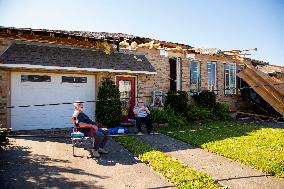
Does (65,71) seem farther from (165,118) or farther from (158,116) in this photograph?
(165,118)

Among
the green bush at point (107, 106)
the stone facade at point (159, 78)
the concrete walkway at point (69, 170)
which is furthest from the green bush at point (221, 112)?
the concrete walkway at point (69, 170)

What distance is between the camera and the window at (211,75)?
17.9m

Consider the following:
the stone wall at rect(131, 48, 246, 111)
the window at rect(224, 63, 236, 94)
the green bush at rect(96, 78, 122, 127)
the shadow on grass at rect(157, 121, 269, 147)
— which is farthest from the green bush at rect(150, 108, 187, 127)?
the window at rect(224, 63, 236, 94)

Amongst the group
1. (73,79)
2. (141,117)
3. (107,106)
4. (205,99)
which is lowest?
(141,117)

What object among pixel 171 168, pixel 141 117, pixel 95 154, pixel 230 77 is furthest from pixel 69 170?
pixel 230 77

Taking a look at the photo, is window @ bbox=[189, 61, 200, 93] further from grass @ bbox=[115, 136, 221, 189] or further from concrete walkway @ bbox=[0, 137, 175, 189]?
concrete walkway @ bbox=[0, 137, 175, 189]

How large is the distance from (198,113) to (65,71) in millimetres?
7251

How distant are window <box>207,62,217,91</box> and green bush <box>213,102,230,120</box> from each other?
1.49m

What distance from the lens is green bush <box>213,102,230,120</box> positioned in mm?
16391

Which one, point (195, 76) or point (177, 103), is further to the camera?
point (195, 76)

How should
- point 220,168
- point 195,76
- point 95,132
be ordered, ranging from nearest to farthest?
point 220,168
point 95,132
point 195,76

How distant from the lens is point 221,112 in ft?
53.8

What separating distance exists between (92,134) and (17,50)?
5.47 metres

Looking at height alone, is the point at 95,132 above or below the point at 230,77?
below
